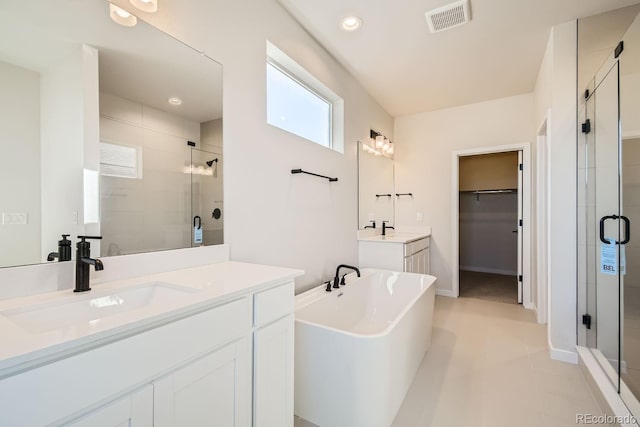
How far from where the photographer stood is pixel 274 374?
121cm

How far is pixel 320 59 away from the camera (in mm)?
2609

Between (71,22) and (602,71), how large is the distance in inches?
123

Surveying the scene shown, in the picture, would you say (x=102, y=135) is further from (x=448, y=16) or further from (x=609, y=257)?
(x=609, y=257)

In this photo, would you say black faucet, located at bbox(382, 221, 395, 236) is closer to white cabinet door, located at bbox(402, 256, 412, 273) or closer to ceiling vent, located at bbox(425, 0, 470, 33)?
white cabinet door, located at bbox(402, 256, 412, 273)

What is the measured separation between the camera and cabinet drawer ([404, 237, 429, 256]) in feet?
10.6

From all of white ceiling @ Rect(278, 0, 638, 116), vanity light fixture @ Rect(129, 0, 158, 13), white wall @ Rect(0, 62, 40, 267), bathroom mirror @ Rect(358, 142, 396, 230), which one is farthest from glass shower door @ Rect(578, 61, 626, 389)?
white wall @ Rect(0, 62, 40, 267)

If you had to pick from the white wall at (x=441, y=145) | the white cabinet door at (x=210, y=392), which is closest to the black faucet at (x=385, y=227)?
the white wall at (x=441, y=145)

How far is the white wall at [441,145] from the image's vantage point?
371 centimetres

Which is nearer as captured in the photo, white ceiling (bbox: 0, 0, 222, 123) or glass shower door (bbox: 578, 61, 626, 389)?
white ceiling (bbox: 0, 0, 222, 123)

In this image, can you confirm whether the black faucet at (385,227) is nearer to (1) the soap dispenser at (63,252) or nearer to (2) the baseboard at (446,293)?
(2) the baseboard at (446,293)

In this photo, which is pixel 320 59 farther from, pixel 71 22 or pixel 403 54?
pixel 71 22

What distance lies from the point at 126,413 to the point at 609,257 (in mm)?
2728

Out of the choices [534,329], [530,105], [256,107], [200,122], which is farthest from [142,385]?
[530,105]

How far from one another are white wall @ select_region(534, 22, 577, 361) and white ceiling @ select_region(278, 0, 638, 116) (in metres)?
0.27
